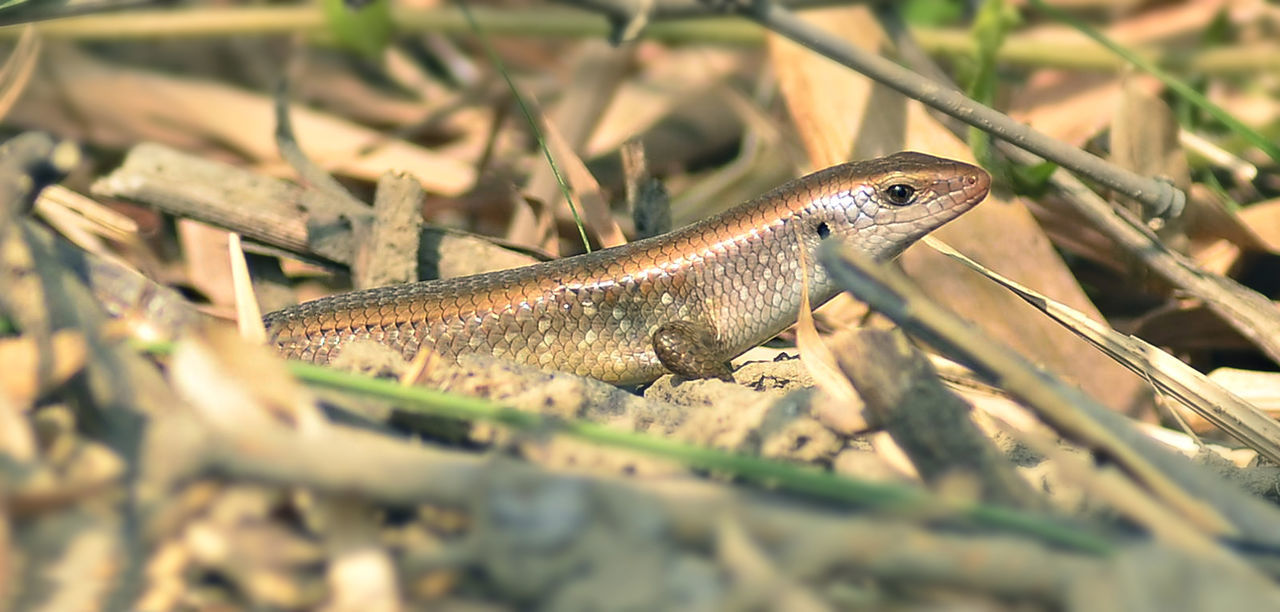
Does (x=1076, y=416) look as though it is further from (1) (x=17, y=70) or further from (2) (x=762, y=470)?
(1) (x=17, y=70)

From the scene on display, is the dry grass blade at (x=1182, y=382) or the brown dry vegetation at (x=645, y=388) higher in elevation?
the brown dry vegetation at (x=645, y=388)

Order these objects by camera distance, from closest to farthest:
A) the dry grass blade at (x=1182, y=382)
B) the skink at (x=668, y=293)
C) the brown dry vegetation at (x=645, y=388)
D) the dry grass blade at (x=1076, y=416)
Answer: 1. the brown dry vegetation at (x=645, y=388)
2. the dry grass blade at (x=1076, y=416)
3. the dry grass blade at (x=1182, y=382)
4. the skink at (x=668, y=293)

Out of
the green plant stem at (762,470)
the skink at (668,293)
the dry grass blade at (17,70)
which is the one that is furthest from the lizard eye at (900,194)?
the dry grass blade at (17,70)

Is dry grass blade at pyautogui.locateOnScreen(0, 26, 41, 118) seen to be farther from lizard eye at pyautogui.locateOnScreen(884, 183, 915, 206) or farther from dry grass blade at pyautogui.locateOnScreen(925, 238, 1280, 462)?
dry grass blade at pyautogui.locateOnScreen(925, 238, 1280, 462)

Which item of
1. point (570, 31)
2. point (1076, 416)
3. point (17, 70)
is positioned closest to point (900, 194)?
point (1076, 416)

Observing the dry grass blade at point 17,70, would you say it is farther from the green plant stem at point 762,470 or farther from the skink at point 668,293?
the green plant stem at point 762,470

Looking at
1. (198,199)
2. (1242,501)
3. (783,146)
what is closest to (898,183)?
(783,146)

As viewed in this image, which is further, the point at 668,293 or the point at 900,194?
the point at 668,293
